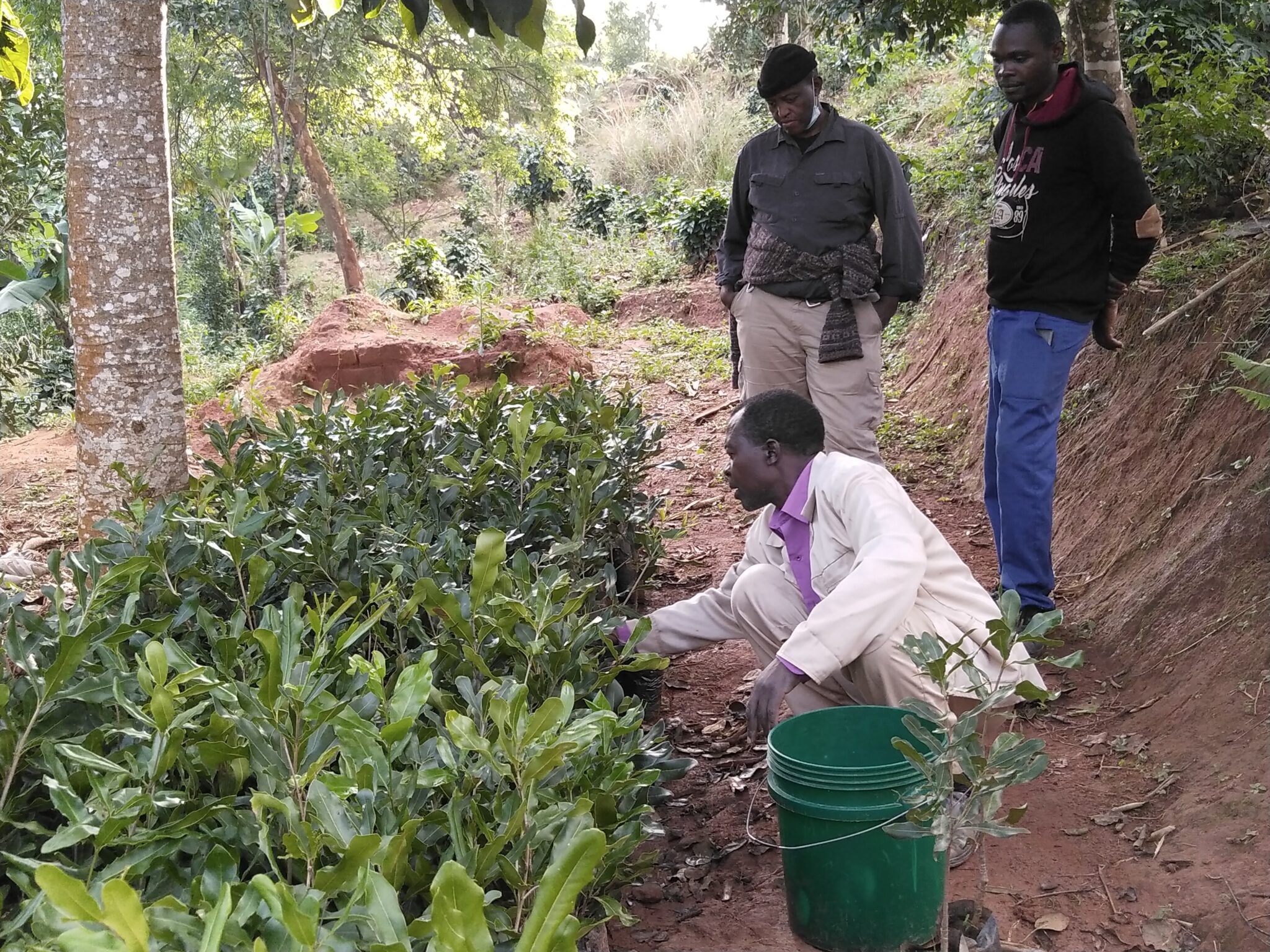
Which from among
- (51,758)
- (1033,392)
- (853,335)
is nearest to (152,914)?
(51,758)

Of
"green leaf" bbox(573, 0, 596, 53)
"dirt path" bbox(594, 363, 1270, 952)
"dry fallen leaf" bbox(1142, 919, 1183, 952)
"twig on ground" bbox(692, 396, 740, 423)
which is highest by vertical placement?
"green leaf" bbox(573, 0, 596, 53)

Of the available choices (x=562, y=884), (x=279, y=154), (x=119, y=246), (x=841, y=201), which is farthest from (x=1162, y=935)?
(x=279, y=154)

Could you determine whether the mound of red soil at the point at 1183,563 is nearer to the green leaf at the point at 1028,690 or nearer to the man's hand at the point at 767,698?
the green leaf at the point at 1028,690

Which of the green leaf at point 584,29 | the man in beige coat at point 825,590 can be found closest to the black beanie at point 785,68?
the man in beige coat at point 825,590

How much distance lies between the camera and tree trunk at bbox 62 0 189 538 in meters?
3.13

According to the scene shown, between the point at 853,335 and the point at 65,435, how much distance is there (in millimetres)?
8261

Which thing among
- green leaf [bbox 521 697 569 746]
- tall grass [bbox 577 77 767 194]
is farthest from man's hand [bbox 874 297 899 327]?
tall grass [bbox 577 77 767 194]

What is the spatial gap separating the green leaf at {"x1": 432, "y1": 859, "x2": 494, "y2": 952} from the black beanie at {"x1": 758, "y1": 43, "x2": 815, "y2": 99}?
4.02 meters

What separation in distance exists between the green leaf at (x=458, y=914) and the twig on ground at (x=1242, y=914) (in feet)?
→ 7.10

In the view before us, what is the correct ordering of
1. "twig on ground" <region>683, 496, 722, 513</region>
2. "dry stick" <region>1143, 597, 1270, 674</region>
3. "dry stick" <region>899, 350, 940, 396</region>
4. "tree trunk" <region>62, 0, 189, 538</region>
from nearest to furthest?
1. "tree trunk" <region>62, 0, 189, 538</region>
2. "dry stick" <region>1143, 597, 1270, 674</region>
3. "twig on ground" <region>683, 496, 722, 513</region>
4. "dry stick" <region>899, 350, 940, 396</region>

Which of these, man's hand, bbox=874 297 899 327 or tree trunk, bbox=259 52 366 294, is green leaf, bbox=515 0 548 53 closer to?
man's hand, bbox=874 297 899 327

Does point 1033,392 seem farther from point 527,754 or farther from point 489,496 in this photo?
point 527,754

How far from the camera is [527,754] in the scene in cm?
152

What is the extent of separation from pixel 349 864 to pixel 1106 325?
11.8 feet
